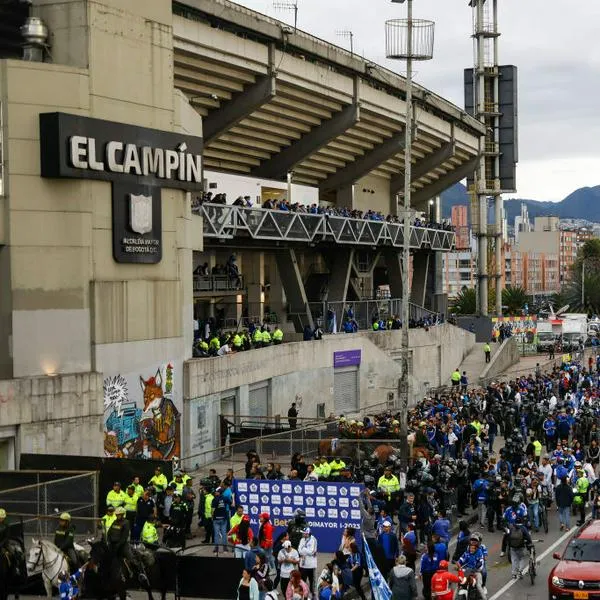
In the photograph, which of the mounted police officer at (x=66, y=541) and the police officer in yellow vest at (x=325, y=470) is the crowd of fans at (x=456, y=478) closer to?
the police officer in yellow vest at (x=325, y=470)

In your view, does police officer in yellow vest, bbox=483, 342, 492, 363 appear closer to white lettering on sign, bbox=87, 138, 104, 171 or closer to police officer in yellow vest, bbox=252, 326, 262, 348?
police officer in yellow vest, bbox=252, 326, 262, 348

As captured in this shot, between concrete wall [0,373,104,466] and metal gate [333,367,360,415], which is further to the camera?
metal gate [333,367,360,415]

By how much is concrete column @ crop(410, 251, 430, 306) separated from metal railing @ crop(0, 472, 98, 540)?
160ft

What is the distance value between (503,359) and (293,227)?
2581cm

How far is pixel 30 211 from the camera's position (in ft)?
91.0

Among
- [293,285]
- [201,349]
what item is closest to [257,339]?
[201,349]

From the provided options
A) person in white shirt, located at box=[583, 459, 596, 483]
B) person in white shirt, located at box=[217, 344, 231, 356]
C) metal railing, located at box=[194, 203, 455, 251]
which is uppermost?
metal railing, located at box=[194, 203, 455, 251]

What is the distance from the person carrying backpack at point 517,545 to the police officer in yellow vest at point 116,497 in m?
7.56

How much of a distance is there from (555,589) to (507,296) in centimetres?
12081

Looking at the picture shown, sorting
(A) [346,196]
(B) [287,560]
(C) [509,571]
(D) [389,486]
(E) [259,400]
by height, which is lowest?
(C) [509,571]

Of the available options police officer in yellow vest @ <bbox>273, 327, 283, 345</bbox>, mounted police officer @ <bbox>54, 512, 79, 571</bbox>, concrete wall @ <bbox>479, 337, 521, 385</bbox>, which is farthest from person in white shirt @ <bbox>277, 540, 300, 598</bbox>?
concrete wall @ <bbox>479, 337, 521, 385</bbox>

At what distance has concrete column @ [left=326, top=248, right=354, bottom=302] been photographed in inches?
2164

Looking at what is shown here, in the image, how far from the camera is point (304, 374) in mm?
42875

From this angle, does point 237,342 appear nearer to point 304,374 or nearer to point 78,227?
point 304,374
